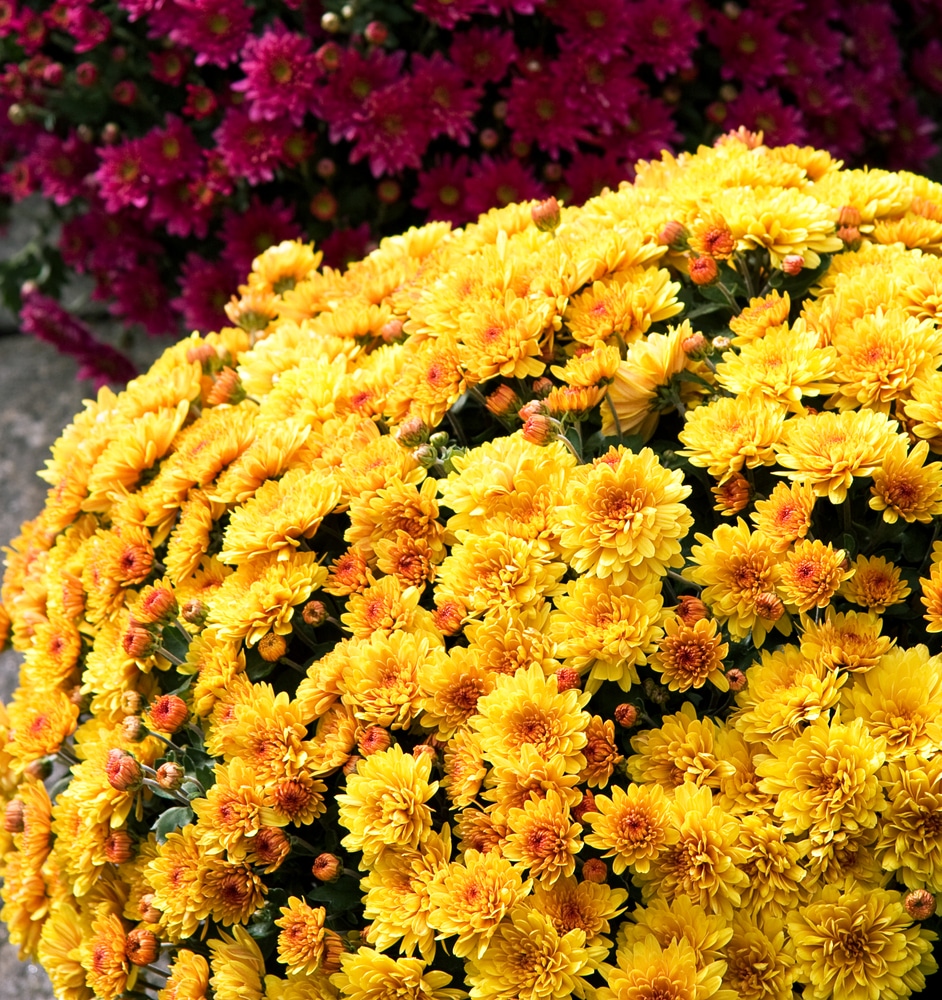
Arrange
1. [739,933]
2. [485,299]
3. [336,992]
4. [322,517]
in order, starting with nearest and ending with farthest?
A: [739,933]
[336,992]
[322,517]
[485,299]

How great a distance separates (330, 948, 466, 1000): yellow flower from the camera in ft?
4.20

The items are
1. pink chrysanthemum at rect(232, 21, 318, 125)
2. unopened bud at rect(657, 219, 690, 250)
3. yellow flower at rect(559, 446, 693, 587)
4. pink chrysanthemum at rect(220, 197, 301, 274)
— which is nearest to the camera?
yellow flower at rect(559, 446, 693, 587)

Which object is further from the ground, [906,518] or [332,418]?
[332,418]

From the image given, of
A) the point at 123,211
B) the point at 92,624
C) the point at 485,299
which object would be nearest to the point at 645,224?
the point at 485,299

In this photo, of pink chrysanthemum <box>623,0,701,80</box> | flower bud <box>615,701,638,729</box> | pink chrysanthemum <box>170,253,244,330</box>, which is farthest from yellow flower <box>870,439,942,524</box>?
pink chrysanthemum <box>170,253,244,330</box>

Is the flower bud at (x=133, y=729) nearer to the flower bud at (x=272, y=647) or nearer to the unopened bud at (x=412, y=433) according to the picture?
the flower bud at (x=272, y=647)

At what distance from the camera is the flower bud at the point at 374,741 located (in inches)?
53.7

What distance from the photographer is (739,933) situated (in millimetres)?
1274

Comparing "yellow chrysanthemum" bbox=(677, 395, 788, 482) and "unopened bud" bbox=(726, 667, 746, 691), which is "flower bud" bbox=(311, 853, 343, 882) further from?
"yellow chrysanthemum" bbox=(677, 395, 788, 482)

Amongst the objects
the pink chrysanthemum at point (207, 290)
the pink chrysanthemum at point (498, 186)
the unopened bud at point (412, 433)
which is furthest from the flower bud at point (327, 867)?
the pink chrysanthemum at point (207, 290)

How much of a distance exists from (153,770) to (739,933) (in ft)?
2.60

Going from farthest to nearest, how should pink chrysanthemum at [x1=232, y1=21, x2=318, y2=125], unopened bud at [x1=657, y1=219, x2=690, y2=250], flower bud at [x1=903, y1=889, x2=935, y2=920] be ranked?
pink chrysanthemum at [x1=232, y1=21, x2=318, y2=125], unopened bud at [x1=657, y1=219, x2=690, y2=250], flower bud at [x1=903, y1=889, x2=935, y2=920]

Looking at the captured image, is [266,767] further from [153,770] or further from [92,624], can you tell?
[92,624]

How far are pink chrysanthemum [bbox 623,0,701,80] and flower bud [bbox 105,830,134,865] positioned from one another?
2230 millimetres
